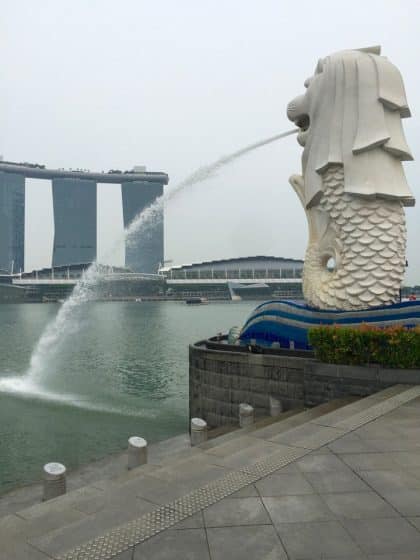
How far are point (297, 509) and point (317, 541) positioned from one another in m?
0.64

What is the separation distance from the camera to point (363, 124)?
620 inches

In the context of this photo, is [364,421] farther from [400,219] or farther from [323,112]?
[323,112]

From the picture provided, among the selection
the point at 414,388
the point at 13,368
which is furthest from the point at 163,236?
the point at 414,388

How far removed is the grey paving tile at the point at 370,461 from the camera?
19.8 ft

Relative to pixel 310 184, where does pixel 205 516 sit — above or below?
below

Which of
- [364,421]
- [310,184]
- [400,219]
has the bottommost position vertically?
[364,421]

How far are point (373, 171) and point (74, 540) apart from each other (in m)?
13.9

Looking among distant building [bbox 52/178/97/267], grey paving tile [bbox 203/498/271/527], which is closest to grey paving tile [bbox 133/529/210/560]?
grey paving tile [bbox 203/498/271/527]

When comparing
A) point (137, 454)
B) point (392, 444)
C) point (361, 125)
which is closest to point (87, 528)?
point (137, 454)

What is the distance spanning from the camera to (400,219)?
615 inches

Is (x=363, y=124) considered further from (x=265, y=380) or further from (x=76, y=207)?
(x=76, y=207)

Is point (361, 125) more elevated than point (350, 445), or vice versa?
point (361, 125)

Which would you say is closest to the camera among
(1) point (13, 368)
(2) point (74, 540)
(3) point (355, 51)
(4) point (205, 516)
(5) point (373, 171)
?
(2) point (74, 540)

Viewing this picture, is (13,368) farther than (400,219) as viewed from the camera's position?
Yes
